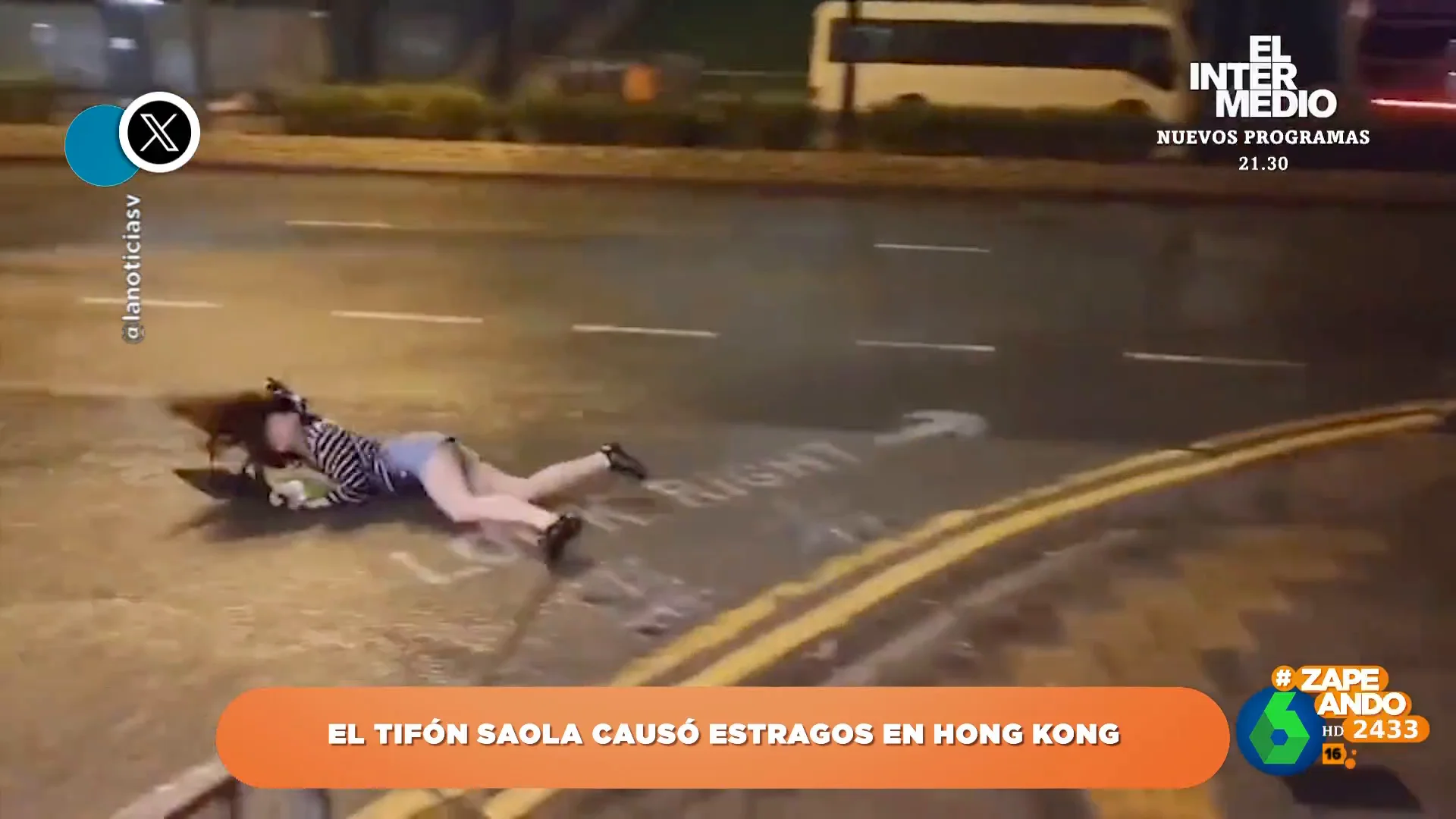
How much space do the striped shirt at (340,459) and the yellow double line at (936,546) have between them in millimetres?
385

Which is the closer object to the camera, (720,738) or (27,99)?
(720,738)

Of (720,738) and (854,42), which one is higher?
(854,42)

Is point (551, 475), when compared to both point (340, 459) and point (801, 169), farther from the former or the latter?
point (801, 169)

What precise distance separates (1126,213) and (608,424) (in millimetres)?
740

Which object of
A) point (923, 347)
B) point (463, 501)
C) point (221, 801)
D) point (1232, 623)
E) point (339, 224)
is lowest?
point (221, 801)

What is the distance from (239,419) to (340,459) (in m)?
0.15

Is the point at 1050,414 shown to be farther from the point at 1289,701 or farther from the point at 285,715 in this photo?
the point at 285,715

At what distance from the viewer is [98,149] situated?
61.1 inches

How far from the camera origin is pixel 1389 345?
1604 millimetres

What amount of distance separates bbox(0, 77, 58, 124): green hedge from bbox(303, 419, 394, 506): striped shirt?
53cm

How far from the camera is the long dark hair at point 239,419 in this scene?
1.60 meters

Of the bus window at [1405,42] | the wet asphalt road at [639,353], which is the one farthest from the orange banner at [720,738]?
the bus window at [1405,42]

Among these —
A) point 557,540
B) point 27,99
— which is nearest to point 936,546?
point 557,540

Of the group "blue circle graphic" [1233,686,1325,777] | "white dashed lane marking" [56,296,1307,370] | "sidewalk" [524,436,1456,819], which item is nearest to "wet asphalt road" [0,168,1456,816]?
"white dashed lane marking" [56,296,1307,370]
